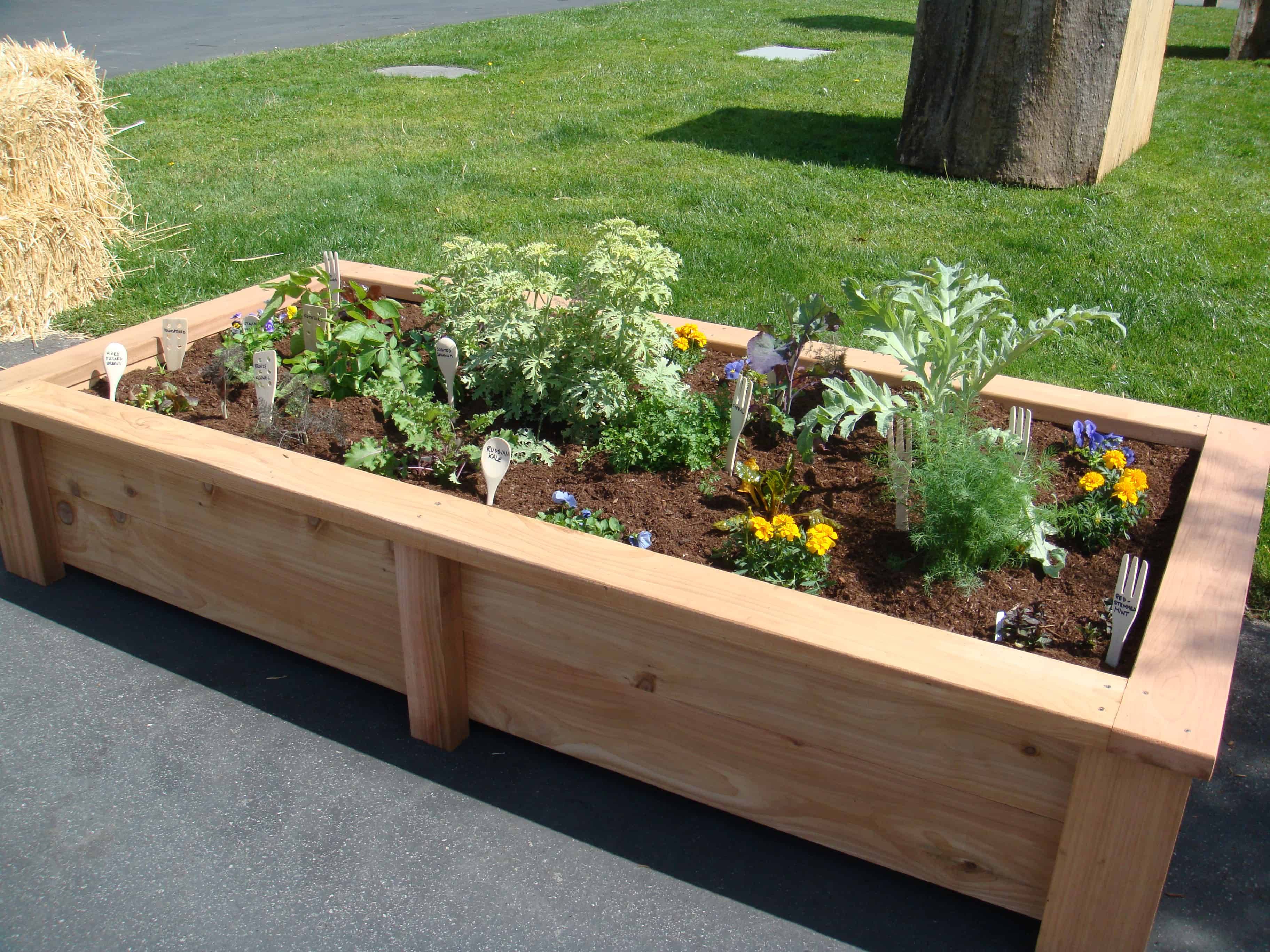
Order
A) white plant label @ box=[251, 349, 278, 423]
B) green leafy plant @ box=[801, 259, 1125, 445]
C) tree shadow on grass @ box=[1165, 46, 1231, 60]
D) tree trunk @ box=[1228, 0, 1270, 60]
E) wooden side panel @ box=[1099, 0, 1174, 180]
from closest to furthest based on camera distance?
green leafy plant @ box=[801, 259, 1125, 445] < white plant label @ box=[251, 349, 278, 423] < wooden side panel @ box=[1099, 0, 1174, 180] < tree trunk @ box=[1228, 0, 1270, 60] < tree shadow on grass @ box=[1165, 46, 1231, 60]

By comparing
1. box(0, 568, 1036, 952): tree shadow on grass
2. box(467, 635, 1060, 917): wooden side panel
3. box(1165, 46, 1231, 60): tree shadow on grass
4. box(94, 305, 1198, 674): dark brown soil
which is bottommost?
box(0, 568, 1036, 952): tree shadow on grass

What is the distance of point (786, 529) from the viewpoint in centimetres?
230

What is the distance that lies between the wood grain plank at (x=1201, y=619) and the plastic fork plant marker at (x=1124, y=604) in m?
Result: 0.05

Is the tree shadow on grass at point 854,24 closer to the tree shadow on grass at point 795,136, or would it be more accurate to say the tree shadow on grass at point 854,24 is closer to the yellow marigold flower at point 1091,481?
the tree shadow on grass at point 795,136

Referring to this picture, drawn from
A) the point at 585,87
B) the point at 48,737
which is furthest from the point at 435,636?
the point at 585,87

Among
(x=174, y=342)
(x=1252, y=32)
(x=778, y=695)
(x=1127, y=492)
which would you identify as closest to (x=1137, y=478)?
(x=1127, y=492)

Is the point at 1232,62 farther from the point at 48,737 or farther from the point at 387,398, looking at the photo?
the point at 48,737

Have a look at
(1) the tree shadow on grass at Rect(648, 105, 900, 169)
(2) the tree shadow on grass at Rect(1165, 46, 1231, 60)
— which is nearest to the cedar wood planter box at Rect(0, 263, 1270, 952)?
(1) the tree shadow on grass at Rect(648, 105, 900, 169)

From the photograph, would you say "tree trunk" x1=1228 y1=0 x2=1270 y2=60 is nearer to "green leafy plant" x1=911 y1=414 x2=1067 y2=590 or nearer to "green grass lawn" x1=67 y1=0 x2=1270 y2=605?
"green grass lawn" x1=67 y1=0 x2=1270 y2=605

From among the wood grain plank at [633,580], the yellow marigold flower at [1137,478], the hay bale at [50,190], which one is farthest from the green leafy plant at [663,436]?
the hay bale at [50,190]

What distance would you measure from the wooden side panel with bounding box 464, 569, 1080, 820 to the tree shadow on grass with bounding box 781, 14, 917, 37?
1119 centimetres

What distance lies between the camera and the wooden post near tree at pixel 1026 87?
5.72 meters

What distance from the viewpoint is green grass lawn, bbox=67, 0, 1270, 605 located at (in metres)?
4.73

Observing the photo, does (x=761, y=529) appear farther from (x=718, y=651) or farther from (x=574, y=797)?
(x=574, y=797)
